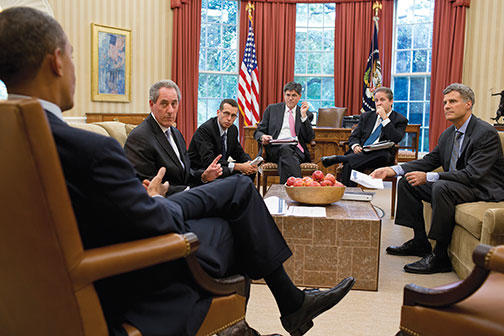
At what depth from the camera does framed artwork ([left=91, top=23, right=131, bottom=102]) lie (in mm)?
7117

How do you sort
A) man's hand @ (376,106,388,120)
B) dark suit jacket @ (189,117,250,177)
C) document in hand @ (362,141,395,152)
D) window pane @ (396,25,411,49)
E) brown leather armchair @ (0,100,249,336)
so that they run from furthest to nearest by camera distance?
window pane @ (396,25,411,49) → man's hand @ (376,106,388,120) → document in hand @ (362,141,395,152) → dark suit jacket @ (189,117,250,177) → brown leather armchair @ (0,100,249,336)

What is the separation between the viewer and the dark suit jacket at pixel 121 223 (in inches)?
45.3

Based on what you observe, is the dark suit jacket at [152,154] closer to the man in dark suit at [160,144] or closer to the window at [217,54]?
the man in dark suit at [160,144]

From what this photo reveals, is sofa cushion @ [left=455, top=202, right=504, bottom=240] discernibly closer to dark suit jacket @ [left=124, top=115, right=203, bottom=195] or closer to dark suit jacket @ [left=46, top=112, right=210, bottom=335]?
dark suit jacket @ [left=124, top=115, right=203, bottom=195]

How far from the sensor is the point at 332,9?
8336 millimetres

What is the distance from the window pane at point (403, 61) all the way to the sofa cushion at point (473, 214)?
5.58 m

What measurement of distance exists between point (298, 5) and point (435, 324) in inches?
309

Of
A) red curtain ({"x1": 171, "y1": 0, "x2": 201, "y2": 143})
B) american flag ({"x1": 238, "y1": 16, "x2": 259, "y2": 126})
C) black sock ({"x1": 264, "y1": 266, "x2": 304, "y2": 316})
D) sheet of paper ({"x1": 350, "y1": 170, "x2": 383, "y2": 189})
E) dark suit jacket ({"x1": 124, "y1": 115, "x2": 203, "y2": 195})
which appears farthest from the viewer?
american flag ({"x1": 238, "y1": 16, "x2": 259, "y2": 126})

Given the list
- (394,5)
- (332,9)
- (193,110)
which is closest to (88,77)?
(193,110)

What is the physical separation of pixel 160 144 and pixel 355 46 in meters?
5.98

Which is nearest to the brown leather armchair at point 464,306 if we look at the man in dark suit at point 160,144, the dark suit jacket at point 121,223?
the dark suit jacket at point 121,223

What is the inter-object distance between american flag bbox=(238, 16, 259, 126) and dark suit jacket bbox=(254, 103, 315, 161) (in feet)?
7.82

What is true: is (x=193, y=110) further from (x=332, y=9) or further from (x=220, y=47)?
(x=332, y=9)

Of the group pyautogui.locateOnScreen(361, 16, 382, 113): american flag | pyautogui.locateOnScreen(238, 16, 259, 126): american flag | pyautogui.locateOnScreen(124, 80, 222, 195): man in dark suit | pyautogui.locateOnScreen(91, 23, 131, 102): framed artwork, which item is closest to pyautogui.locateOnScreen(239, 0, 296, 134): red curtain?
pyautogui.locateOnScreen(238, 16, 259, 126): american flag
